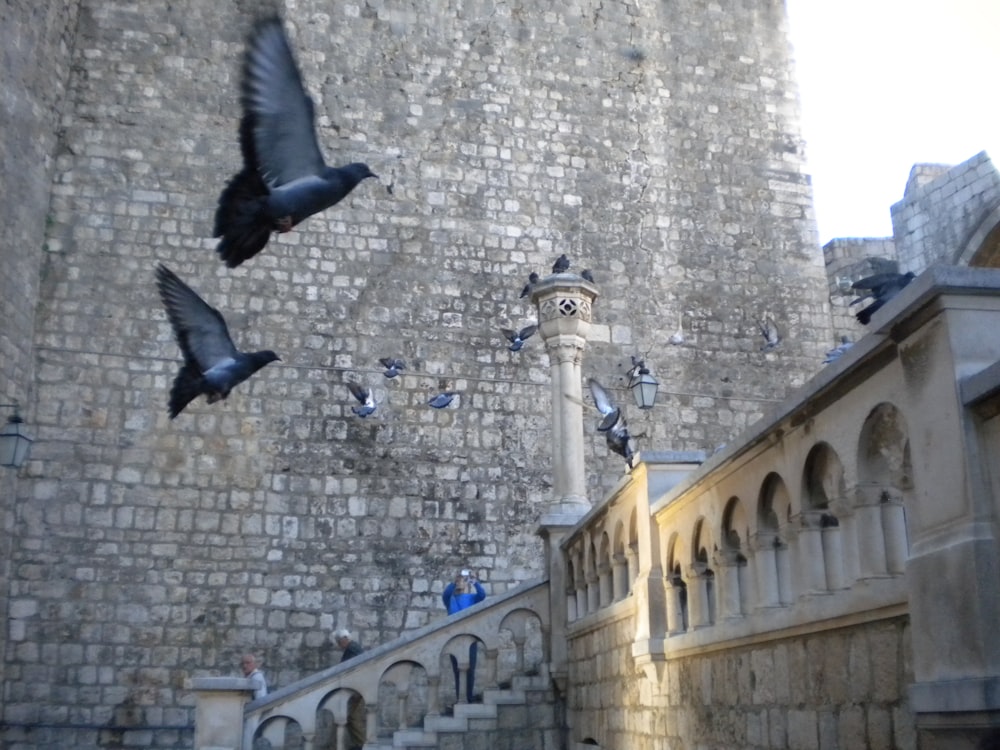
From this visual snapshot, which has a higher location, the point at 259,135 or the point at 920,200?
the point at 920,200

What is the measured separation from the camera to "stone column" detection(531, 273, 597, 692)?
7.58m

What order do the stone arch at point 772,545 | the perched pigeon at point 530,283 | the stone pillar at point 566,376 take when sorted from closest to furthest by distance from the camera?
the stone arch at point 772,545 → the stone pillar at point 566,376 → the perched pigeon at point 530,283

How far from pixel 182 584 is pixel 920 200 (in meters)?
9.50

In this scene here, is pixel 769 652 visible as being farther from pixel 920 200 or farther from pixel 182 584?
pixel 920 200

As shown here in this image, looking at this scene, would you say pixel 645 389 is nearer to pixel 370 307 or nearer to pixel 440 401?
pixel 440 401

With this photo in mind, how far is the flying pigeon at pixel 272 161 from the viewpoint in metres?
5.61

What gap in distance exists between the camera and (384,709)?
403 inches

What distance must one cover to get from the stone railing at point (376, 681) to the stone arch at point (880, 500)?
170 inches

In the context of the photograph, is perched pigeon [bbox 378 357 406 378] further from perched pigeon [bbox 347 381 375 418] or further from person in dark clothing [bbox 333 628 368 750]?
person in dark clothing [bbox 333 628 368 750]

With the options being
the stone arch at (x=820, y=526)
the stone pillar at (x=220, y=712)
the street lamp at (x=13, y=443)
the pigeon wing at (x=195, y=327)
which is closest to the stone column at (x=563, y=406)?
the stone pillar at (x=220, y=712)

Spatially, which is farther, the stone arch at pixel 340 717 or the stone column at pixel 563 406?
the stone column at pixel 563 406

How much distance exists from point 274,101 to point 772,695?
3.77 metres

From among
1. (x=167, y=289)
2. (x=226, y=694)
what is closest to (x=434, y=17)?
(x=167, y=289)

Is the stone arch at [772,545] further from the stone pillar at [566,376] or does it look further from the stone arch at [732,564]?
the stone pillar at [566,376]
